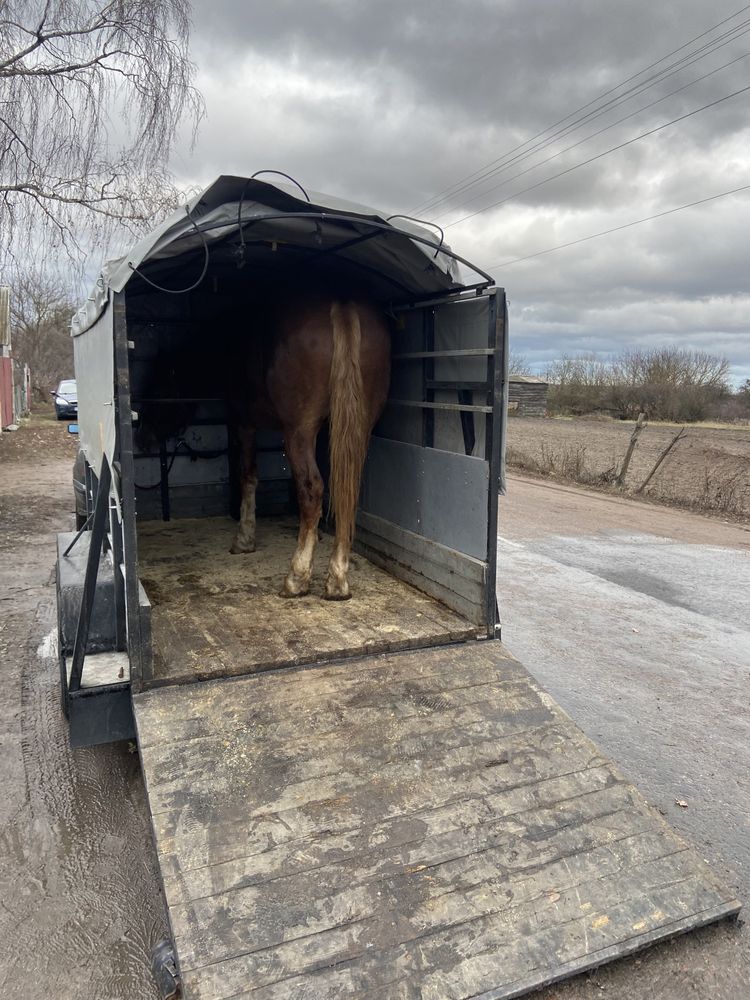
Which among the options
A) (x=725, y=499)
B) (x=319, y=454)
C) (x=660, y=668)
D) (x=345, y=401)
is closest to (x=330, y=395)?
(x=345, y=401)

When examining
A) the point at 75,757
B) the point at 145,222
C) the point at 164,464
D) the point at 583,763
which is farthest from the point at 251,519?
the point at 145,222

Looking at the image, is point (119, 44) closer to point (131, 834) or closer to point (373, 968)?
point (131, 834)

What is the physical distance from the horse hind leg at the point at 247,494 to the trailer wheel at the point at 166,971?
3.27 m

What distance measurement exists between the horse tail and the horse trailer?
0.22 m

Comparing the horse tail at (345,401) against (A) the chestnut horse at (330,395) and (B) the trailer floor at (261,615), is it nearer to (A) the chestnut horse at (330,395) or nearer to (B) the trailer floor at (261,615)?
(A) the chestnut horse at (330,395)

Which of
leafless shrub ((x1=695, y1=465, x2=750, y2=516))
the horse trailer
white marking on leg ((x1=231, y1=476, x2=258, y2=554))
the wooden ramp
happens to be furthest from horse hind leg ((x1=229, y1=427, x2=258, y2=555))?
leafless shrub ((x1=695, y1=465, x2=750, y2=516))

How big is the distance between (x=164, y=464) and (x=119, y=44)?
7634 millimetres

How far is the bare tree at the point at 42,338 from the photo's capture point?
3284 cm

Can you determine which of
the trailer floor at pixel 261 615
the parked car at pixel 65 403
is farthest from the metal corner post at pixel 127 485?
the parked car at pixel 65 403

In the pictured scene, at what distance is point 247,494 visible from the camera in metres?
5.39

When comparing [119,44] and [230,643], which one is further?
[119,44]

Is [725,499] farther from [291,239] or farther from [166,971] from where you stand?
[166,971]

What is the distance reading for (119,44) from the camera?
9945 mm

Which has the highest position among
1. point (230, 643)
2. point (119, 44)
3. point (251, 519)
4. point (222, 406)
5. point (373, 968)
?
point (119, 44)
